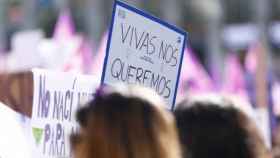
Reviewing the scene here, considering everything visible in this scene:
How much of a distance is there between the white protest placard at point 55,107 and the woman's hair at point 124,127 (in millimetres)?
796

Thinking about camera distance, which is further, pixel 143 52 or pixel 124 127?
pixel 143 52

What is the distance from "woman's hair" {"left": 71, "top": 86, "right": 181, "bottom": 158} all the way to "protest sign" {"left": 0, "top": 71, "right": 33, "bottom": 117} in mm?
1187

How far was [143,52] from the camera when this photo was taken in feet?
13.0

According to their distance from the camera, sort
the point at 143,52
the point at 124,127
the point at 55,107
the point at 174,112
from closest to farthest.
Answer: the point at 124,127, the point at 174,112, the point at 55,107, the point at 143,52

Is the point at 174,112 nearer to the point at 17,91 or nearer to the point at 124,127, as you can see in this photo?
the point at 124,127

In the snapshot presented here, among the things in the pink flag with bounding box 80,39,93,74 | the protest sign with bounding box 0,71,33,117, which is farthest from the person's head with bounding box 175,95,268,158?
the pink flag with bounding box 80,39,93,74

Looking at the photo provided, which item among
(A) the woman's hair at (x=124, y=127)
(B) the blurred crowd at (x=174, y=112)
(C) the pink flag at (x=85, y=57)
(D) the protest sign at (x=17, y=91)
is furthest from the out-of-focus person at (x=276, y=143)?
(C) the pink flag at (x=85, y=57)

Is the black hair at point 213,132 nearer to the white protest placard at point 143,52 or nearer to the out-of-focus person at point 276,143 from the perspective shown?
the white protest placard at point 143,52

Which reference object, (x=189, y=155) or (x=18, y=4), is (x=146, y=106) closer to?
(x=189, y=155)

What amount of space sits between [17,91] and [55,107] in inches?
23.8

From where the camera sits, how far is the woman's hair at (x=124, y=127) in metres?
2.85

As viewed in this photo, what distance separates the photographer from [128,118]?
2.89m

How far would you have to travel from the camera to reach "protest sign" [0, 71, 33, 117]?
4168mm

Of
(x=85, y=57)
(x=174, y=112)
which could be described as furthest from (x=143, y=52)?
(x=85, y=57)
